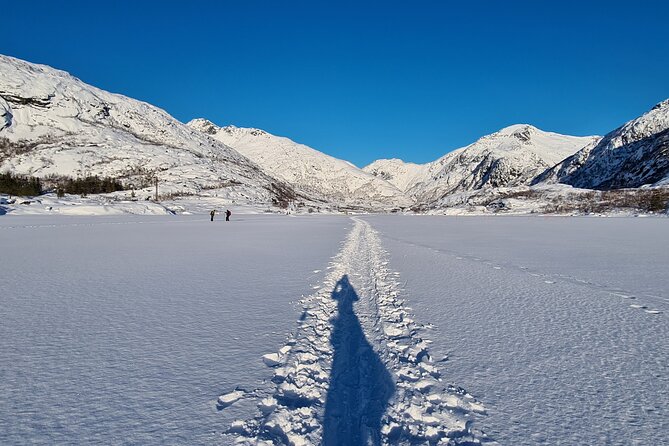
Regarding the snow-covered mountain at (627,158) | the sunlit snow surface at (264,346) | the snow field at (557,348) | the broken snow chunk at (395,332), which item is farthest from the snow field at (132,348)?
the snow-covered mountain at (627,158)

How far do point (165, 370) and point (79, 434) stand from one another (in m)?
1.03

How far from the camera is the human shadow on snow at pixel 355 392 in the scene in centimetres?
266

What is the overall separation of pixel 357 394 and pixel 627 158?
638 ft

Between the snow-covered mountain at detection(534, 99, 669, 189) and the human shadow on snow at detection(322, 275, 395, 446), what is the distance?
15773 centimetres

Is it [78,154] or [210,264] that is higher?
[78,154]

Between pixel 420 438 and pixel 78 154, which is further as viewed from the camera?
pixel 78 154

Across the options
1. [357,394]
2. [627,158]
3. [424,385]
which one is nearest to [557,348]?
[424,385]

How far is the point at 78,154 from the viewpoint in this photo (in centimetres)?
18238

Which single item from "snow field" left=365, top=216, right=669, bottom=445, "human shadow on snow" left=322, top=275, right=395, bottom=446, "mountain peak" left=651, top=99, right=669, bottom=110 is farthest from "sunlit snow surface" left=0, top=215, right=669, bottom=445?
"mountain peak" left=651, top=99, right=669, bottom=110

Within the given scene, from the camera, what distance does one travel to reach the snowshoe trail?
261 cm

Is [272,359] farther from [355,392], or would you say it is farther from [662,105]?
[662,105]

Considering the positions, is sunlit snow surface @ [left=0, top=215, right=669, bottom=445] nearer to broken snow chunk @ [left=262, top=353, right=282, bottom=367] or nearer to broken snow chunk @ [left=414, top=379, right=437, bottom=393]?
broken snow chunk @ [left=262, top=353, right=282, bottom=367]

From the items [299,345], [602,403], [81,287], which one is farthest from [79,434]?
[81,287]

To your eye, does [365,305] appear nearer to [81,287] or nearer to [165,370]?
[165,370]
